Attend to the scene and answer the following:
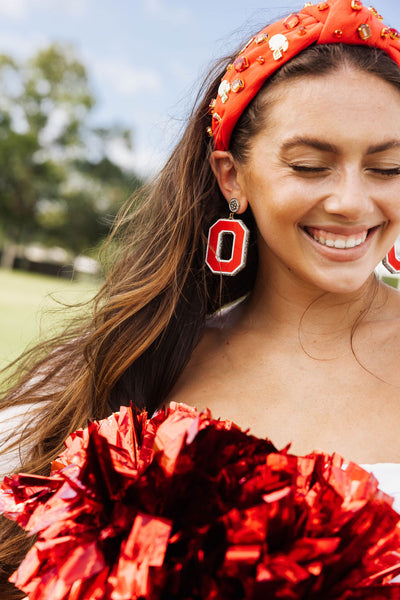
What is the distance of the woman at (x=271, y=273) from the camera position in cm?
187

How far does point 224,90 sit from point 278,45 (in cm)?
30

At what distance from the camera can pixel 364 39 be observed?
78.5 inches

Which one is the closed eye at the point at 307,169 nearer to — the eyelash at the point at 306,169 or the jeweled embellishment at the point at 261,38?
the eyelash at the point at 306,169

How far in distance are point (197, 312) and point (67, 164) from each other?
126 ft

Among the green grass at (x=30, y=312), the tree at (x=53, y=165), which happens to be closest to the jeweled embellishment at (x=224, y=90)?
the green grass at (x=30, y=312)

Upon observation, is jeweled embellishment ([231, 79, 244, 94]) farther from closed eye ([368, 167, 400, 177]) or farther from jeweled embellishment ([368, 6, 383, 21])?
closed eye ([368, 167, 400, 177])

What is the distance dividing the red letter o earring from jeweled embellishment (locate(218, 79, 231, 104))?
46cm

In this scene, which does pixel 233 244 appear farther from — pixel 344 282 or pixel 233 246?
pixel 344 282

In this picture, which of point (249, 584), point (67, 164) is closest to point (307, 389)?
point (249, 584)

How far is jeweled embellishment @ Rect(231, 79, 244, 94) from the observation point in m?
2.17

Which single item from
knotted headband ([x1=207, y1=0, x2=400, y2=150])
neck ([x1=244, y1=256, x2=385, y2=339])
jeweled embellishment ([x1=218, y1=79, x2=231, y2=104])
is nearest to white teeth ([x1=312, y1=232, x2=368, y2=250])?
neck ([x1=244, y1=256, x2=385, y2=339])

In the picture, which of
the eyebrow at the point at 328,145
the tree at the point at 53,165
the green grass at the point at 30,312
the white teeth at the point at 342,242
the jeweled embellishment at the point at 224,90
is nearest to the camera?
the eyebrow at the point at 328,145

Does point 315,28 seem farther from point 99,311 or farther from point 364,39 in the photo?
point 99,311

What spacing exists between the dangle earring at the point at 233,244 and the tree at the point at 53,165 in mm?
35394
